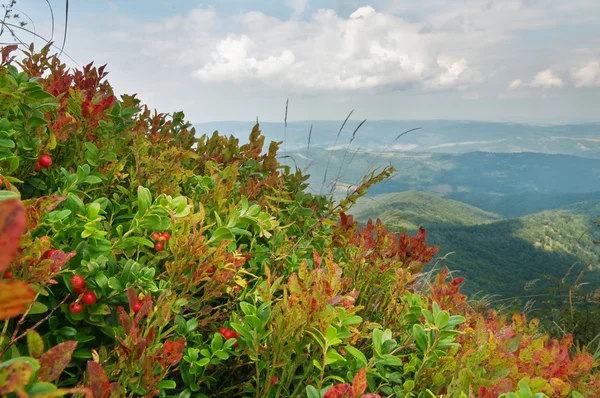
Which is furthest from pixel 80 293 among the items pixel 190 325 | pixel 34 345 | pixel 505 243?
pixel 505 243

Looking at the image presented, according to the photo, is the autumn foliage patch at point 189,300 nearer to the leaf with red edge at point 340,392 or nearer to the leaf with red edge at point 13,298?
the leaf with red edge at point 340,392

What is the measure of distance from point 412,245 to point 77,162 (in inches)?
63.5

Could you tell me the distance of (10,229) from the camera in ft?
0.93

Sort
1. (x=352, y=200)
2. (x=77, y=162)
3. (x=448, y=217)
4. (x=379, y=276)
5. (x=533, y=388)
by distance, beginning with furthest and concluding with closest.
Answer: (x=448, y=217) < (x=352, y=200) < (x=379, y=276) < (x=77, y=162) < (x=533, y=388)

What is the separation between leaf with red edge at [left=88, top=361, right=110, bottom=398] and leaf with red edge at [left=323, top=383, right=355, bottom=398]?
43cm

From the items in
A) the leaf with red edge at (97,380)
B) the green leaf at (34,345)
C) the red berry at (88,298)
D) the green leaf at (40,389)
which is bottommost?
the leaf with red edge at (97,380)

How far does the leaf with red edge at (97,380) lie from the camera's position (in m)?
0.69

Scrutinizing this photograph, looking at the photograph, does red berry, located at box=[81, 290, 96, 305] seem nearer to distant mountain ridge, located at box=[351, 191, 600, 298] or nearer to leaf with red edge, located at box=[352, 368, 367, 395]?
leaf with red edge, located at box=[352, 368, 367, 395]

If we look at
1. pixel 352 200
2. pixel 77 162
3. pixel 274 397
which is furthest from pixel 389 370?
pixel 77 162

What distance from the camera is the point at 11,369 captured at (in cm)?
40

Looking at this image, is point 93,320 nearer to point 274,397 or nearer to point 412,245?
point 274,397

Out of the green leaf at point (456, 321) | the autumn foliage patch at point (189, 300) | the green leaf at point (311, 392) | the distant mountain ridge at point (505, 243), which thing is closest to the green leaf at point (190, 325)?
the autumn foliage patch at point (189, 300)

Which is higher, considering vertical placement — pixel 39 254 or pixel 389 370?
pixel 39 254

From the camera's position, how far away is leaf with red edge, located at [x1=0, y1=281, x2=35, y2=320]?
0.28 metres
